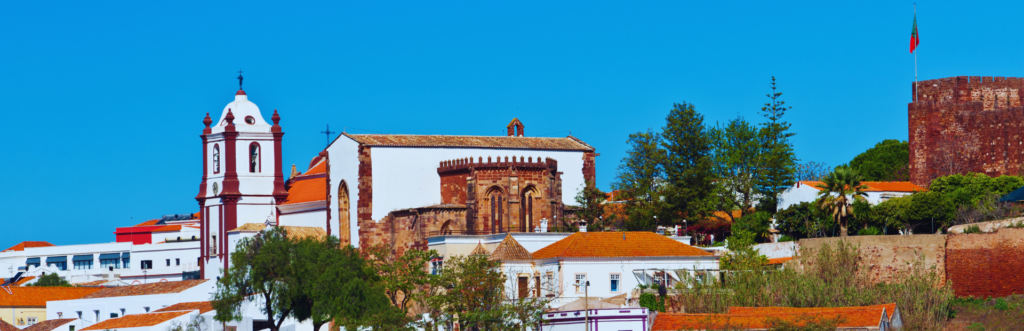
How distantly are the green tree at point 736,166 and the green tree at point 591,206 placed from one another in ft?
17.1

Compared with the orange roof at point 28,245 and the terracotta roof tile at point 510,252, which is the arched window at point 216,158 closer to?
the terracotta roof tile at point 510,252

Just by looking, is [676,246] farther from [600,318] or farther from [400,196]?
[400,196]

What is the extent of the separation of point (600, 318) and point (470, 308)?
487 centimetres

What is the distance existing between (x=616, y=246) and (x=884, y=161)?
35.6 meters

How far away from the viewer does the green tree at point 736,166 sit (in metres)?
62.9

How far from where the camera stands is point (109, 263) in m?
92.9

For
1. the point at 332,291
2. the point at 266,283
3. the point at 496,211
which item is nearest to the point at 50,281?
the point at 496,211

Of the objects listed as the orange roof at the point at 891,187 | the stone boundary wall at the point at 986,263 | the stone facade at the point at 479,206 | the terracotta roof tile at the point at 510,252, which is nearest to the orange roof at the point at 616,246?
the terracotta roof tile at the point at 510,252

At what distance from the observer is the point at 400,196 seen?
60781mm

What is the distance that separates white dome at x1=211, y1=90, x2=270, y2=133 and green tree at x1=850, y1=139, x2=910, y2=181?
Answer: 3335 centimetres

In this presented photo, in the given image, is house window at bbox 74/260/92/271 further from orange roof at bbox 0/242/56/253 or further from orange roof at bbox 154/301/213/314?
orange roof at bbox 154/301/213/314

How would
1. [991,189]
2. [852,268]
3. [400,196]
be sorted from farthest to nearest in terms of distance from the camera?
[400,196] → [991,189] → [852,268]

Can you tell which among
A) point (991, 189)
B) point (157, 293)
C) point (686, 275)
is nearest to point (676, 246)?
point (686, 275)

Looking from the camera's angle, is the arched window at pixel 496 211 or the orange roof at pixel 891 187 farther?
the orange roof at pixel 891 187
